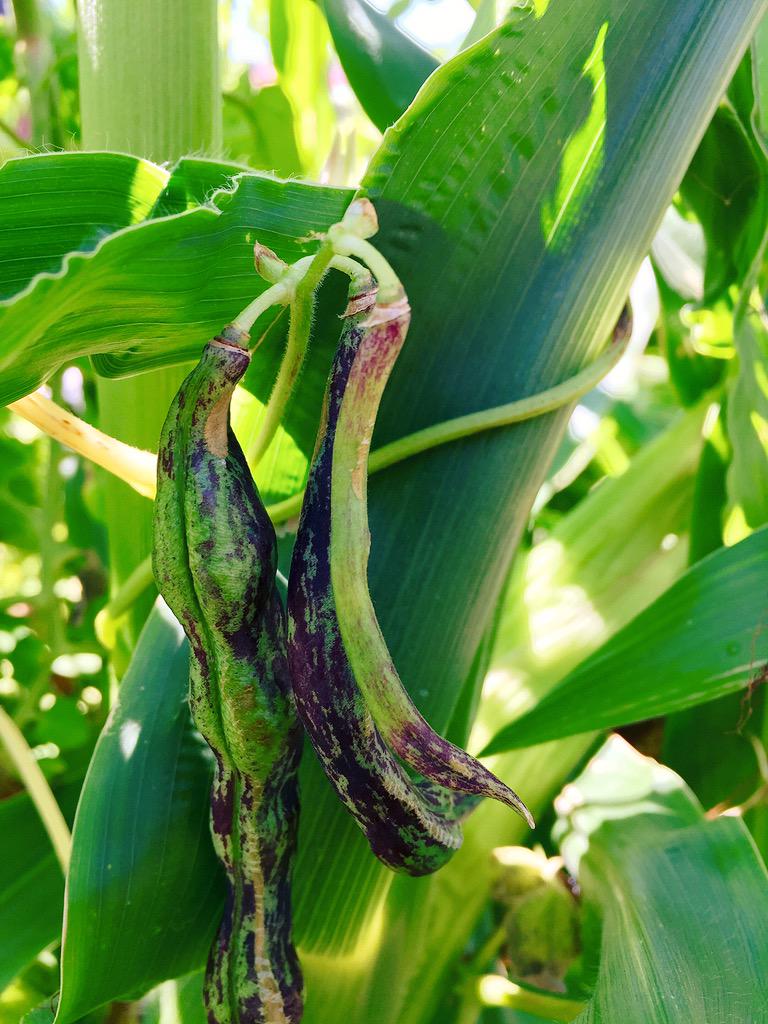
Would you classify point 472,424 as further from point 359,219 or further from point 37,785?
point 37,785

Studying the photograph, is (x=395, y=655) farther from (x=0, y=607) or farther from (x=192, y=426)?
(x=0, y=607)

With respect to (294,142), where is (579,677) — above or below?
below

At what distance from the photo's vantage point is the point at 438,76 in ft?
0.87

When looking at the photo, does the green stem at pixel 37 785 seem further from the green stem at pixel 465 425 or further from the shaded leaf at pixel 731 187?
the shaded leaf at pixel 731 187

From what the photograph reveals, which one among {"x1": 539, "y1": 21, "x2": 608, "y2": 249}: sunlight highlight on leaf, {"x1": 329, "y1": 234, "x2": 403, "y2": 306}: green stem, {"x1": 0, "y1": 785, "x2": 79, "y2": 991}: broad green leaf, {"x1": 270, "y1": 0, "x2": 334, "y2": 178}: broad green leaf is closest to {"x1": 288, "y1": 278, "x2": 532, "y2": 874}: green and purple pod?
{"x1": 329, "y1": 234, "x2": 403, "y2": 306}: green stem

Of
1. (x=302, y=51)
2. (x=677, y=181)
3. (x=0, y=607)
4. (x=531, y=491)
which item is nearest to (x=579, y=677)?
(x=531, y=491)

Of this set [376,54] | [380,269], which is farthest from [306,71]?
[380,269]

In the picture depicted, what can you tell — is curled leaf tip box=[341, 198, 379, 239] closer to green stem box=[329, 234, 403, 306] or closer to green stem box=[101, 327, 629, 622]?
green stem box=[329, 234, 403, 306]

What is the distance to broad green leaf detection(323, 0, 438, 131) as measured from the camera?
15.7 inches

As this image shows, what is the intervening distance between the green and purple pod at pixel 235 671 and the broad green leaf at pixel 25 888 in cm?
13

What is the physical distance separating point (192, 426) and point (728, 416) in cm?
33

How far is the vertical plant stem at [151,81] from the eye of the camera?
0.34 meters

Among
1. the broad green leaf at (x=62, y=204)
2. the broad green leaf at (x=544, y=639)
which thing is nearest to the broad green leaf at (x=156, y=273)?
the broad green leaf at (x=62, y=204)

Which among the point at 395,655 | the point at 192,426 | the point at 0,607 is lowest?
the point at 0,607
